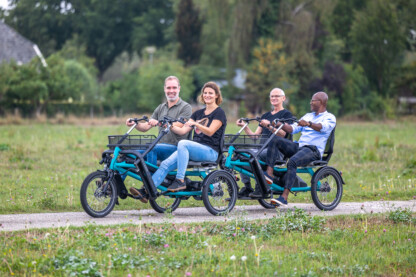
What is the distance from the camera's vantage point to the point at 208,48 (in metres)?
67.2

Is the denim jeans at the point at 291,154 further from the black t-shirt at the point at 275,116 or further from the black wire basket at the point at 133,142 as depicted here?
the black wire basket at the point at 133,142

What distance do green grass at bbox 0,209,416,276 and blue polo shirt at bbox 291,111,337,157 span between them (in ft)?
7.17

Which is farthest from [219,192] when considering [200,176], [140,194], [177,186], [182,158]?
[140,194]

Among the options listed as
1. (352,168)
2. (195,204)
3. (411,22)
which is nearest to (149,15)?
(411,22)

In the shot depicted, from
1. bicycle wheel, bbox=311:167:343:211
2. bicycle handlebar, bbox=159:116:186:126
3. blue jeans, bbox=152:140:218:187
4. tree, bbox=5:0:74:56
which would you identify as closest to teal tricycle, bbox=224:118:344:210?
bicycle wheel, bbox=311:167:343:211

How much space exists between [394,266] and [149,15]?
6974 centimetres

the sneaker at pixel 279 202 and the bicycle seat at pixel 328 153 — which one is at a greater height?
the bicycle seat at pixel 328 153

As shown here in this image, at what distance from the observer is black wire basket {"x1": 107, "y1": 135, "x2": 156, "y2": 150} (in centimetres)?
989

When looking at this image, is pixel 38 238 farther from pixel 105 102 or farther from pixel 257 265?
pixel 105 102

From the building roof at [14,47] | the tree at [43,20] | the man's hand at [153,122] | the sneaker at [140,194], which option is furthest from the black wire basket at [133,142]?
the tree at [43,20]

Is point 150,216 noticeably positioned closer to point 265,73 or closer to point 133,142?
point 133,142

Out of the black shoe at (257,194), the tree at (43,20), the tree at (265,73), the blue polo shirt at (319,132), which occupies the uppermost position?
the tree at (43,20)

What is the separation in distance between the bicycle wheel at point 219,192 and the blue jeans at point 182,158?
0.32m

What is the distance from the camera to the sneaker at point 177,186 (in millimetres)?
9922
